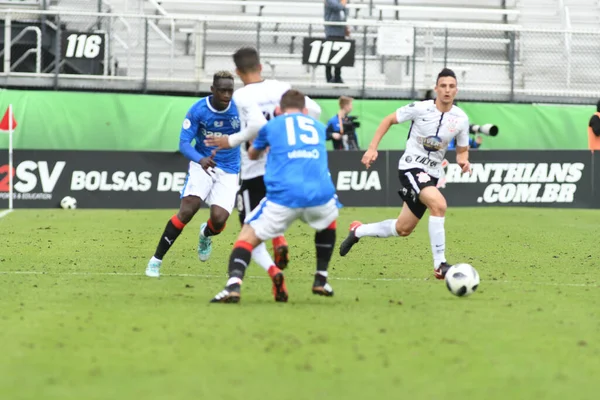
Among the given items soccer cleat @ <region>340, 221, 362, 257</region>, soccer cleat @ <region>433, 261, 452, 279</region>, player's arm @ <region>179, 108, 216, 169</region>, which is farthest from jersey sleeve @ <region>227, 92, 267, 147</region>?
soccer cleat @ <region>340, 221, 362, 257</region>

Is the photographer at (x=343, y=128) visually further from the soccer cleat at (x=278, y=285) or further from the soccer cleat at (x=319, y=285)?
the soccer cleat at (x=278, y=285)

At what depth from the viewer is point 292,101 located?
9320 mm

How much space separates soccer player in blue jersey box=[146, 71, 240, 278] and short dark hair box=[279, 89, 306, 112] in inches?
76.1

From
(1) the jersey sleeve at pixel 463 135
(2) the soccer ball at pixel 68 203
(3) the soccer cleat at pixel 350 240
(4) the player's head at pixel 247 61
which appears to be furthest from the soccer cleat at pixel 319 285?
(2) the soccer ball at pixel 68 203

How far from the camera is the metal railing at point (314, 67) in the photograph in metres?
25.9

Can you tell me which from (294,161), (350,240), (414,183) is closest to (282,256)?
(294,161)

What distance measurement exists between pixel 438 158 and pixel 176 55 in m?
15.6

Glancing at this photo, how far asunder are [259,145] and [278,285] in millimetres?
1129

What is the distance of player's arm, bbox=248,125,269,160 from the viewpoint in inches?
367

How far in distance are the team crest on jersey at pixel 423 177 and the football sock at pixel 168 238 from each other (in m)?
2.47

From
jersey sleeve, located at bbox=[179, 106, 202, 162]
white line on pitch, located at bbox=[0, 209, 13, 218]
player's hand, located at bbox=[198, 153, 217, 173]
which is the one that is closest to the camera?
player's hand, located at bbox=[198, 153, 217, 173]

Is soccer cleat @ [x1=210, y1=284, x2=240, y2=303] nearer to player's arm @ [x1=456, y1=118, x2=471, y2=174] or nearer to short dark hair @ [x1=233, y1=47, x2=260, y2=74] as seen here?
short dark hair @ [x1=233, y1=47, x2=260, y2=74]

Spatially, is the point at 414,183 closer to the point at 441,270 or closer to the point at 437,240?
the point at 437,240

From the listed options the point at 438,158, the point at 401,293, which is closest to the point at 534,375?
the point at 401,293
